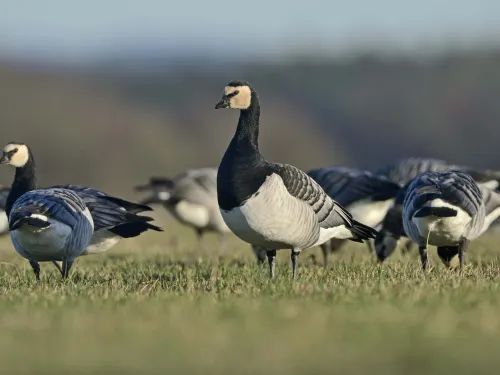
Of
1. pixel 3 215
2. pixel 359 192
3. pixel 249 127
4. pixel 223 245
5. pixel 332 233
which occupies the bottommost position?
Answer: pixel 223 245

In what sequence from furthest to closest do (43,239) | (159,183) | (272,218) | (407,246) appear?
(159,183)
(407,246)
(43,239)
(272,218)

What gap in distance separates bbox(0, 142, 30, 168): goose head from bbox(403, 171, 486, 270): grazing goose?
4424mm

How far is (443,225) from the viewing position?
10.3m

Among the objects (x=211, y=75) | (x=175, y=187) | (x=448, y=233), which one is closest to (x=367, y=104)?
(x=211, y=75)

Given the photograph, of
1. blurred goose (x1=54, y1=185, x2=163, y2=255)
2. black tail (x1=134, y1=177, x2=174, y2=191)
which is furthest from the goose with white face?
black tail (x1=134, y1=177, x2=174, y2=191)

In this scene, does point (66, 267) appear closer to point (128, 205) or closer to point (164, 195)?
point (128, 205)

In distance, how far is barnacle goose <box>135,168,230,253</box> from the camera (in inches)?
647

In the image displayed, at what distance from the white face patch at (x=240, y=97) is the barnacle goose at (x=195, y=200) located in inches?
248

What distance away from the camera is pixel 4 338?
250 inches

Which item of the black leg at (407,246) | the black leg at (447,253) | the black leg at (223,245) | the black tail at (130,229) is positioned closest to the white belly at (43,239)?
the black tail at (130,229)

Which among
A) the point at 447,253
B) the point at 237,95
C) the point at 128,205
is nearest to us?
the point at 237,95

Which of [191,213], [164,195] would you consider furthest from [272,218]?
[164,195]

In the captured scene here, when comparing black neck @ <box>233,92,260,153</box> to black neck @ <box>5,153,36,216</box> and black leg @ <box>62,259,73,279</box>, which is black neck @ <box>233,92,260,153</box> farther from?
black neck @ <box>5,153,36,216</box>

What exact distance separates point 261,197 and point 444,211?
77.3 inches
